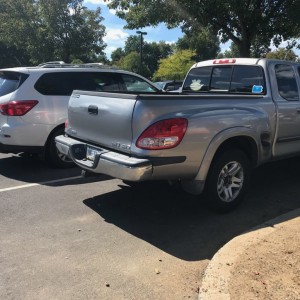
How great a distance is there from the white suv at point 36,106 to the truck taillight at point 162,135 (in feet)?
9.94

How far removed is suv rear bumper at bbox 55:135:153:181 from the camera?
4215mm

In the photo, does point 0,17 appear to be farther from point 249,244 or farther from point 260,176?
→ point 249,244

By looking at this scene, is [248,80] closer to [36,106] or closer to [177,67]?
[36,106]

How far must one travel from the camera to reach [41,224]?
4.74m

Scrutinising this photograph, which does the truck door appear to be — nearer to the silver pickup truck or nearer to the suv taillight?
the silver pickup truck

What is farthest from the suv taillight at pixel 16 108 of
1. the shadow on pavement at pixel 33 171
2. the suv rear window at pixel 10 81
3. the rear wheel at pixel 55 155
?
the shadow on pavement at pixel 33 171

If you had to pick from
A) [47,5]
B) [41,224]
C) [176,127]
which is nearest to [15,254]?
[41,224]

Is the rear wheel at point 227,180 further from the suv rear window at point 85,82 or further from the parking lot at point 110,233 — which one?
the suv rear window at point 85,82

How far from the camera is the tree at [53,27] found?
21797mm

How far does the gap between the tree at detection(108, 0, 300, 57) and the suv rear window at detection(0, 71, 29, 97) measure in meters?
6.72

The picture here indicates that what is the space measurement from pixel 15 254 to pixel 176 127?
78.1 inches

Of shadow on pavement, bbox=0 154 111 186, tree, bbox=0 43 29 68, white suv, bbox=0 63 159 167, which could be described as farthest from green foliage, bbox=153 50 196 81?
white suv, bbox=0 63 159 167

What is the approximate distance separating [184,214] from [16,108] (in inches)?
127

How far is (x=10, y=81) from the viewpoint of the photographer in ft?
22.8
